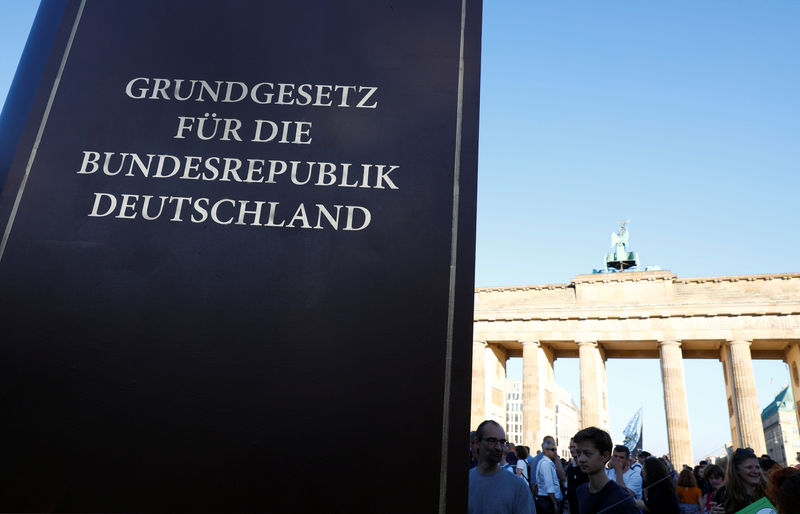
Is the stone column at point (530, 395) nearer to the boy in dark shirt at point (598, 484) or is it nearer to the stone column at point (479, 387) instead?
the stone column at point (479, 387)

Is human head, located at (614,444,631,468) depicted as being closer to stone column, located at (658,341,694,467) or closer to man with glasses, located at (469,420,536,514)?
man with glasses, located at (469,420,536,514)

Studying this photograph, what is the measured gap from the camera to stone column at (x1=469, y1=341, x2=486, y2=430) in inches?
1395

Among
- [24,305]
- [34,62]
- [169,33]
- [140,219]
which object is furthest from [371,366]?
[34,62]

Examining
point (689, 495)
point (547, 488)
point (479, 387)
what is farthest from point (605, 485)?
point (479, 387)

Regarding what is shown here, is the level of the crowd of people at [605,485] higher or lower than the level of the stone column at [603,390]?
lower

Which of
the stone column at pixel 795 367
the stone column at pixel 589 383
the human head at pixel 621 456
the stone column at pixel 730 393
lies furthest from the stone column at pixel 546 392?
the human head at pixel 621 456

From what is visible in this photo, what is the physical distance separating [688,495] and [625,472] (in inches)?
95.5

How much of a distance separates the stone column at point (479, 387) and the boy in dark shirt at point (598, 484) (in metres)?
30.1

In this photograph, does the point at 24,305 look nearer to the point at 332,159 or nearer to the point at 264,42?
the point at 332,159

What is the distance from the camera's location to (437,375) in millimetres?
1994

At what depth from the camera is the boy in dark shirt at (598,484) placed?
3982mm

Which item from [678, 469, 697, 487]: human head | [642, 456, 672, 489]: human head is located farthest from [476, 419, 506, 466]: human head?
[678, 469, 697, 487]: human head

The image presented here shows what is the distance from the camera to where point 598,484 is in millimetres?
4215

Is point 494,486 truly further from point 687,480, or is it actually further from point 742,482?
point 687,480
